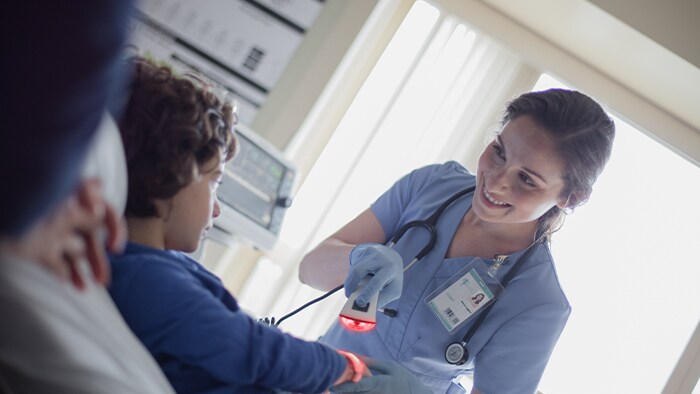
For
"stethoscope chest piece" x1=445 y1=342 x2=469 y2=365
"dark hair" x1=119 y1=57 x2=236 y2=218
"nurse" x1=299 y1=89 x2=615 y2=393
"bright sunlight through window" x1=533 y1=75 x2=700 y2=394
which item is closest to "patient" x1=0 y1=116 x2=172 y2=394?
"dark hair" x1=119 y1=57 x2=236 y2=218

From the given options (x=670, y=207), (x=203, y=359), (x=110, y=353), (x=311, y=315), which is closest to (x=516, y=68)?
(x=670, y=207)

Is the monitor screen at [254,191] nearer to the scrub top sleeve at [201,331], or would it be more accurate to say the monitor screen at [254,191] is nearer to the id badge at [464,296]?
the id badge at [464,296]

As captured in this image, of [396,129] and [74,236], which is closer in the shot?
[74,236]

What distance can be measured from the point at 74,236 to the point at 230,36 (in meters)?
1.79

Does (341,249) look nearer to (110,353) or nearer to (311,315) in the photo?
(110,353)

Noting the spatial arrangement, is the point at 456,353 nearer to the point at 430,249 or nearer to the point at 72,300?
the point at 430,249

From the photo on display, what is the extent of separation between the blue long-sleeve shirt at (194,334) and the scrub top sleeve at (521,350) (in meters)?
0.62

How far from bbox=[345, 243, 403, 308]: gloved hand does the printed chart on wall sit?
0.89 metres

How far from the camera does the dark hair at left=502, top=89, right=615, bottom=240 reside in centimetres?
147

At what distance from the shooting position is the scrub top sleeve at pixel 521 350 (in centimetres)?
153

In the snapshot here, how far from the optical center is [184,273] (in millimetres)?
1002

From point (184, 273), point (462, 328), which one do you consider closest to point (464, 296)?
point (462, 328)

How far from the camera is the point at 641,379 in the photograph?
2.74 m

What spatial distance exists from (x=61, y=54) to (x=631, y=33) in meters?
2.23
